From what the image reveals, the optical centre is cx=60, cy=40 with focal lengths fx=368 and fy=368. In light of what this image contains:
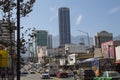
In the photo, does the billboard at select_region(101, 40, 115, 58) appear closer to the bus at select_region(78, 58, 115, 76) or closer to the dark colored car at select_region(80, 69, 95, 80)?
the bus at select_region(78, 58, 115, 76)

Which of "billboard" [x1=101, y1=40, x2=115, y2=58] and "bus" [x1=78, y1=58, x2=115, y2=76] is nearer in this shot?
"bus" [x1=78, y1=58, x2=115, y2=76]

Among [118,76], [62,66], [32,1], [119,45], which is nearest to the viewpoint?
[32,1]

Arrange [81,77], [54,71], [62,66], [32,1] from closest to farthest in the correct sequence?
[32,1] → [81,77] → [54,71] → [62,66]

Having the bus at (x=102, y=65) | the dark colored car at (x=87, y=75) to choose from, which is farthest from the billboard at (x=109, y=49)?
the dark colored car at (x=87, y=75)

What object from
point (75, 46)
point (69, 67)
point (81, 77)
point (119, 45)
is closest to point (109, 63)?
point (81, 77)

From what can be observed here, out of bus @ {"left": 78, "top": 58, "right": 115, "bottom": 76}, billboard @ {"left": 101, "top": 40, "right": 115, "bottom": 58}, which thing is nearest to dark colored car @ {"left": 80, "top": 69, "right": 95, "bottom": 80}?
bus @ {"left": 78, "top": 58, "right": 115, "bottom": 76}

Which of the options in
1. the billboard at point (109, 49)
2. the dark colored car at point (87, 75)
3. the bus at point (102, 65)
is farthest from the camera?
the billboard at point (109, 49)

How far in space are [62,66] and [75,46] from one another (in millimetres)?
12936

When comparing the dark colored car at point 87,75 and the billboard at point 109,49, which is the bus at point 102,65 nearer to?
the dark colored car at point 87,75

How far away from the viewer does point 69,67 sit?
127m

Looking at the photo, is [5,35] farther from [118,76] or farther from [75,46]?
[75,46]

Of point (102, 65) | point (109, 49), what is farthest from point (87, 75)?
point (109, 49)

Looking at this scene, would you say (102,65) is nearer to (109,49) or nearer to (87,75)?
(87,75)

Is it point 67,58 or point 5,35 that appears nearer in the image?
point 5,35
